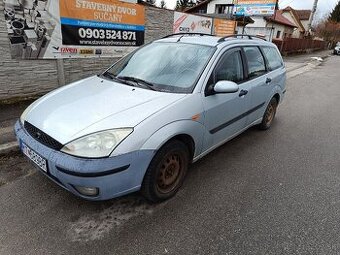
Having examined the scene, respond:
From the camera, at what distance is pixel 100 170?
2.22m

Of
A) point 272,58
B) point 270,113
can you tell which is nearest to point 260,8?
point 272,58

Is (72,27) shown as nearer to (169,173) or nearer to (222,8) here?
(169,173)

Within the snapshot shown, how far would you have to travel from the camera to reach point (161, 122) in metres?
2.50

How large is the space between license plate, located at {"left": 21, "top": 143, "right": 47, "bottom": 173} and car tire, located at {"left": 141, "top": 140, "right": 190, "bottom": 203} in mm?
913

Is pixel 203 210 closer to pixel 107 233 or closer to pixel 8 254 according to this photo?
pixel 107 233

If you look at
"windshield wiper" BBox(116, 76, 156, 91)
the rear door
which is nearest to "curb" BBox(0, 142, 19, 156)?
"windshield wiper" BBox(116, 76, 156, 91)

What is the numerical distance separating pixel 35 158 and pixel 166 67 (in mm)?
1760

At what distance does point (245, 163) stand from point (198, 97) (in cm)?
147

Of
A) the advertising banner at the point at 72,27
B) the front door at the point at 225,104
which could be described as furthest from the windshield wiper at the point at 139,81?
the advertising banner at the point at 72,27

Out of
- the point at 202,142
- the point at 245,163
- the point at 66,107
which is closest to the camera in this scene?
the point at 66,107

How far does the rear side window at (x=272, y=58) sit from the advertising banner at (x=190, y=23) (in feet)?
15.3

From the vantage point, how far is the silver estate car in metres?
2.28

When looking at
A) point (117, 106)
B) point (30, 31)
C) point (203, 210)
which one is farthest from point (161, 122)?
point (30, 31)

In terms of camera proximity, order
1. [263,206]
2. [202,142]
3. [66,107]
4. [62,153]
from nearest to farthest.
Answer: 1. [62,153]
2. [66,107]
3. [263,206]
4. [202,142]
